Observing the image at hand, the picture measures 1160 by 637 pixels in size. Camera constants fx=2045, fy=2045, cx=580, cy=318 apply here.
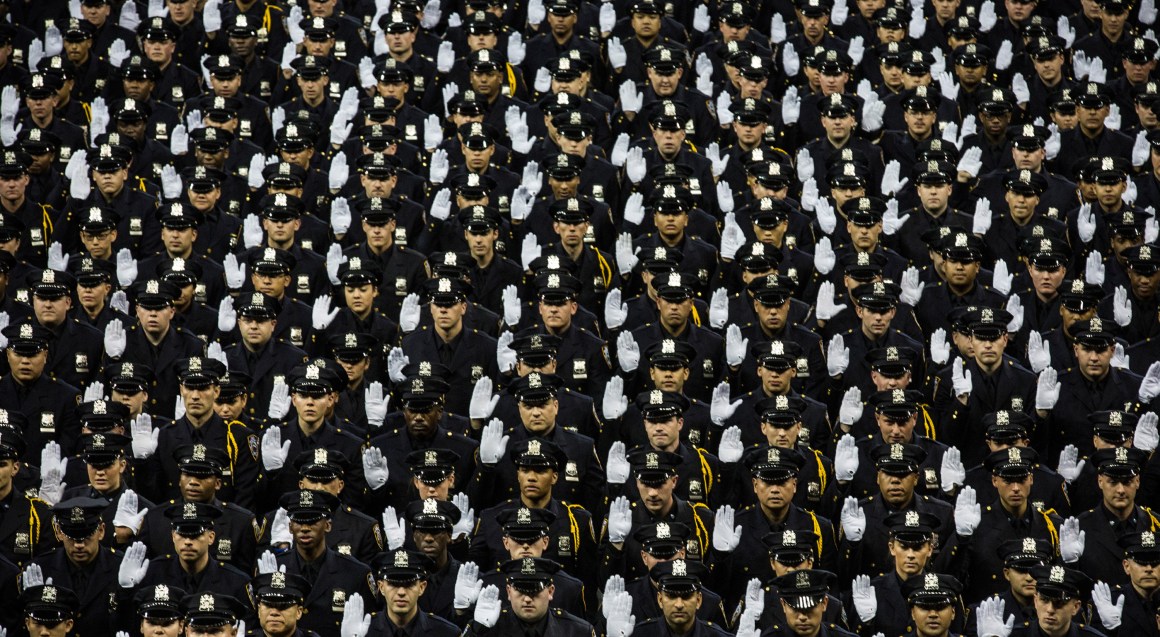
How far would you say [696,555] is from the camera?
1197 centimetres

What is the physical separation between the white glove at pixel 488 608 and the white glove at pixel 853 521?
7.27ft

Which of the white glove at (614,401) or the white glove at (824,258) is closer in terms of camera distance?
the white glove at (614,401)

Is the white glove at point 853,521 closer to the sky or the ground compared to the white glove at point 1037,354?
closer to the ground

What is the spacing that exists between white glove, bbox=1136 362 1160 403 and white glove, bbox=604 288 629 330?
3.52 meters

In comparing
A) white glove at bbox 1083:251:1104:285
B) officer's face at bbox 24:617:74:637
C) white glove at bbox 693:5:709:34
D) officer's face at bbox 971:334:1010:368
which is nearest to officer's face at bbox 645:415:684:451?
officer's face at bbox 971:334:1010:368

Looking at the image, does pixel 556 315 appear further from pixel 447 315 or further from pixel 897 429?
→ pixel 897 429

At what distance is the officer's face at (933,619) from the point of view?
1120 centimetres

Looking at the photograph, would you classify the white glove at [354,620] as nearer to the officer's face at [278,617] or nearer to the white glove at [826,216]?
the officer's face at [278,617]

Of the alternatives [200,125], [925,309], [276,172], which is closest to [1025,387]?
[925,309]

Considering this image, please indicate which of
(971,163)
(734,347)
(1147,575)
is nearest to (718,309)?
(734,347)

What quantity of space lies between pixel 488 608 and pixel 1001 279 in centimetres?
518

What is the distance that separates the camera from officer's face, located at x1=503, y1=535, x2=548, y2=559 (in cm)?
1170

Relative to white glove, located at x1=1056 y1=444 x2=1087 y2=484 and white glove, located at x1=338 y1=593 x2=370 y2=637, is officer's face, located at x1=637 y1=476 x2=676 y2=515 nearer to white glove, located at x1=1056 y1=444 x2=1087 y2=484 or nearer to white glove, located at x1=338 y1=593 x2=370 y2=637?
white glove, located at x1=338 y1=593 x2=370 y2=637

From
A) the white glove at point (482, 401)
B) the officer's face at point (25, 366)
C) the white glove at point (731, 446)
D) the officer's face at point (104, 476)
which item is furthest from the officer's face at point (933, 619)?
the officer's face at point (25, 366)
